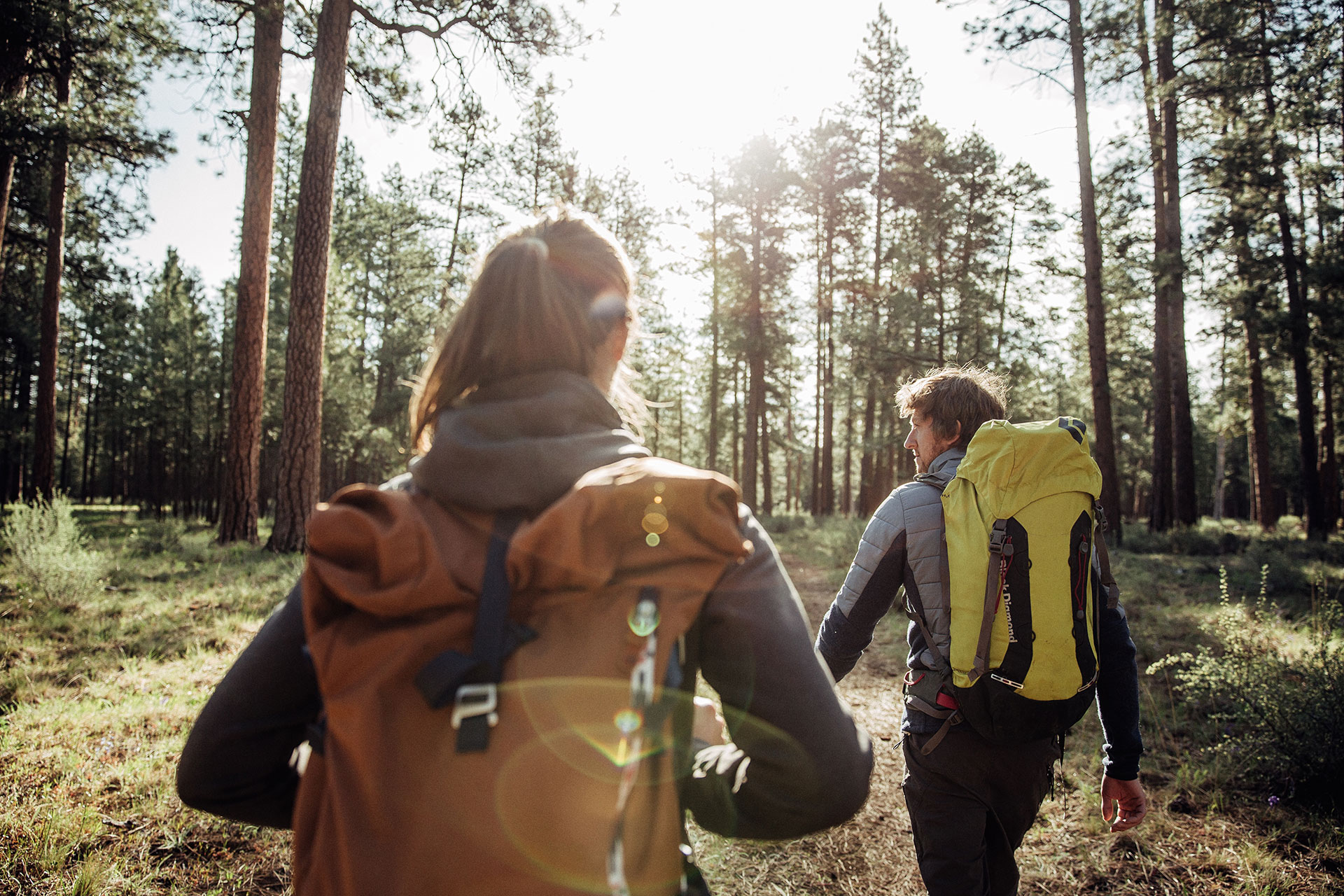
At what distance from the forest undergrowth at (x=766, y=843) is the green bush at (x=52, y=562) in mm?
57

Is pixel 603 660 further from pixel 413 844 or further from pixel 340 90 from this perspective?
pixel 340 90

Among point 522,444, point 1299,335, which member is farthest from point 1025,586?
point 1299,335

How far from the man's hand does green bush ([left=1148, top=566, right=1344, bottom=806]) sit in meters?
2.53

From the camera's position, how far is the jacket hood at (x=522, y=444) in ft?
3.13

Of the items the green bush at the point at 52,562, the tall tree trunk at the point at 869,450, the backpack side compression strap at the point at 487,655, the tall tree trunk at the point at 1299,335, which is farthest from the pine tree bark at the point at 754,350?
the backpack side compression strap at the point at 487,655

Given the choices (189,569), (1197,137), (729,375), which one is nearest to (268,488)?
(729,375)

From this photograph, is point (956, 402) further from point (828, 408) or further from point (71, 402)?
point (71, 402)

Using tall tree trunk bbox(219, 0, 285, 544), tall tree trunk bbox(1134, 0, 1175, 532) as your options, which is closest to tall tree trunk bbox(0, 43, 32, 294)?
tall tree trunk bbox(219, 0, 285, 544)

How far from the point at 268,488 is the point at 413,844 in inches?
1342

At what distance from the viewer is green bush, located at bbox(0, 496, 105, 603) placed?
20.9 ft

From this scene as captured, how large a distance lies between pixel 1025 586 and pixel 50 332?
20067 millimetres

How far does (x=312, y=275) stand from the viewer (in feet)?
30.5

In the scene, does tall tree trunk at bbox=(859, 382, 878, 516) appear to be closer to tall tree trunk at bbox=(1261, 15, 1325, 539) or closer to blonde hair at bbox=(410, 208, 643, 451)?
tall tree trunk at bbox=(1261, 15, 1325, 539)

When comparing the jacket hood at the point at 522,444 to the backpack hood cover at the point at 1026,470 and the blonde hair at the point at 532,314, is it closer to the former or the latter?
the blonde hair at the point at 532,314
